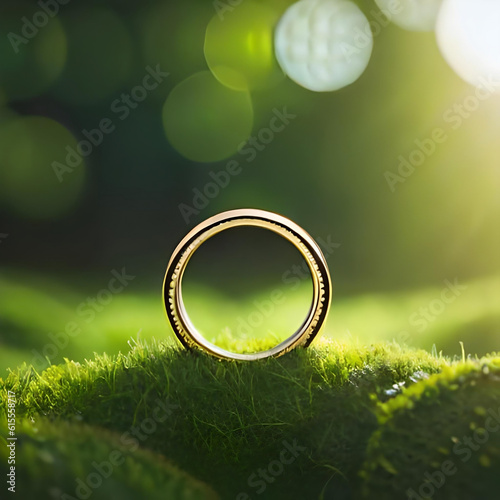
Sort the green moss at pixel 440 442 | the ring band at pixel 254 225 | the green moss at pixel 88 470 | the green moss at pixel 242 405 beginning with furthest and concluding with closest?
the ring band at pixel 254 225
the green moss at pixel 242 405
the green moss at pixel 88 470
the green moss at pixel 440 442

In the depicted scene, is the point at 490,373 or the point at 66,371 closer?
the point at 490,373

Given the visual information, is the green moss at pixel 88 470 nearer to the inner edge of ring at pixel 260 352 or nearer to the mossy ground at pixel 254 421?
the mossy ground at pixel 254 421

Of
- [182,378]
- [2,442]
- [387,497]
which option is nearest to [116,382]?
[182,378]

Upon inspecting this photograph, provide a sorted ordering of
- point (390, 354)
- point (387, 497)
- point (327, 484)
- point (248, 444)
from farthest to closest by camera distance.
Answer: point (390, 354)
point (248, 444)
point (327, 484)
point (387, 497)

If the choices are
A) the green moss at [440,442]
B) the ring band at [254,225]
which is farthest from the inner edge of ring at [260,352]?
the green moss at [440,442]

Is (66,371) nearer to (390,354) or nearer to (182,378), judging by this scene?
(182,378)

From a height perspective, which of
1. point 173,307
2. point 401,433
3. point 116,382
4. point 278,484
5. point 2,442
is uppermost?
point 173,307
